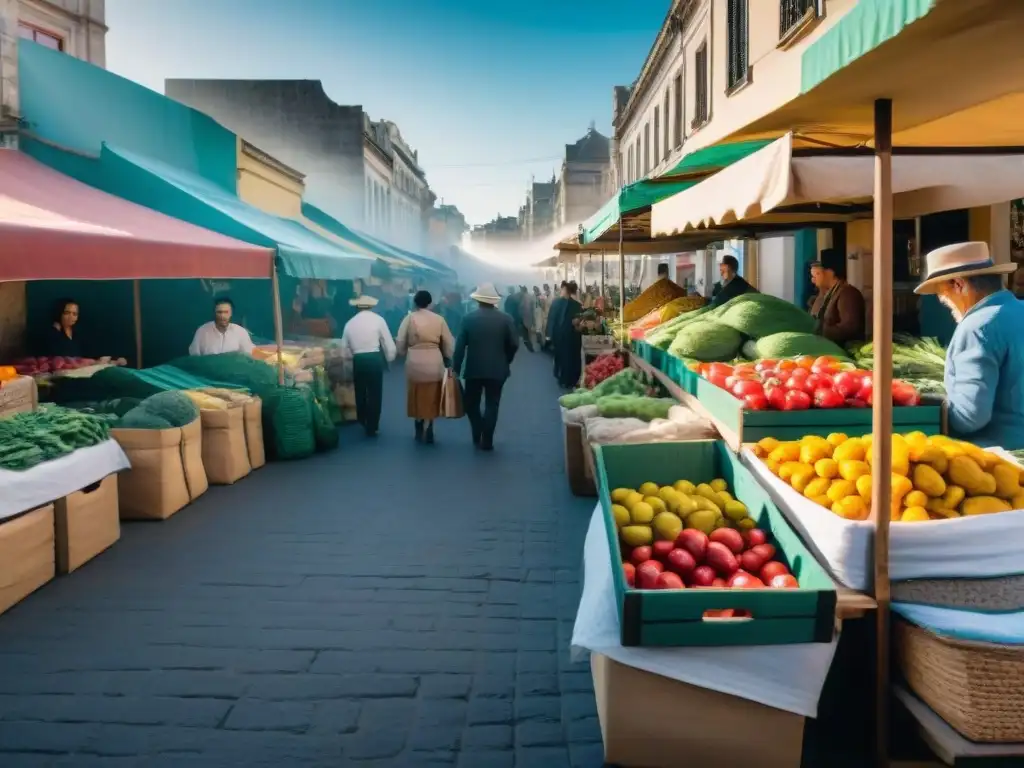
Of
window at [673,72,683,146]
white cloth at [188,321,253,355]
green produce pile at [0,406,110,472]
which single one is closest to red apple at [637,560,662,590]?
green produce pile at [0,406,110,472]

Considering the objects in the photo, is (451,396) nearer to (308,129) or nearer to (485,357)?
(485,357)

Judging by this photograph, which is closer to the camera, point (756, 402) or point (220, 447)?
point (756, 402)

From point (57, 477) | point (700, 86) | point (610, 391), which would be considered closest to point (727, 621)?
point (57, 477)

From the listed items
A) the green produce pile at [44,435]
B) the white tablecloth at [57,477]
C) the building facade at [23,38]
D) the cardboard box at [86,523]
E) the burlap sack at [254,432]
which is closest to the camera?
the white tablecloth at [57,477]

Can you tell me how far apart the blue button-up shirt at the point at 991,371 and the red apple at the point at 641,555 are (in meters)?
1.90

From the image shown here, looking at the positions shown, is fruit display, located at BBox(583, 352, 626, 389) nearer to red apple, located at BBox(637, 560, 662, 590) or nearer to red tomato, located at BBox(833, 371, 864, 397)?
red tomato, located at BBox(833, 371, 864, 397)

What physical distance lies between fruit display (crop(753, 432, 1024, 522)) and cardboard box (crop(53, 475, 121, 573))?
14.4 feet

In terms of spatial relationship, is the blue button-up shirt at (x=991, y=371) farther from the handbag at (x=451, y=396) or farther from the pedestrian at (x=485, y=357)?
the handbag at (x=451, y=396)

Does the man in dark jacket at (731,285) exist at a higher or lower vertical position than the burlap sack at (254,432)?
higher

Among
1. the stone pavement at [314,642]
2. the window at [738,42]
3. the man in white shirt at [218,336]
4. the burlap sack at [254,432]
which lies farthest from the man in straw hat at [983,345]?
the window at [738,42]

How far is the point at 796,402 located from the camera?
16.2ft

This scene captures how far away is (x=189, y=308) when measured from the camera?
44.4 ft

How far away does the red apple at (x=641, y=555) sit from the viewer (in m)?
3.77

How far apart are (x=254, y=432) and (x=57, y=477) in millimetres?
3430
